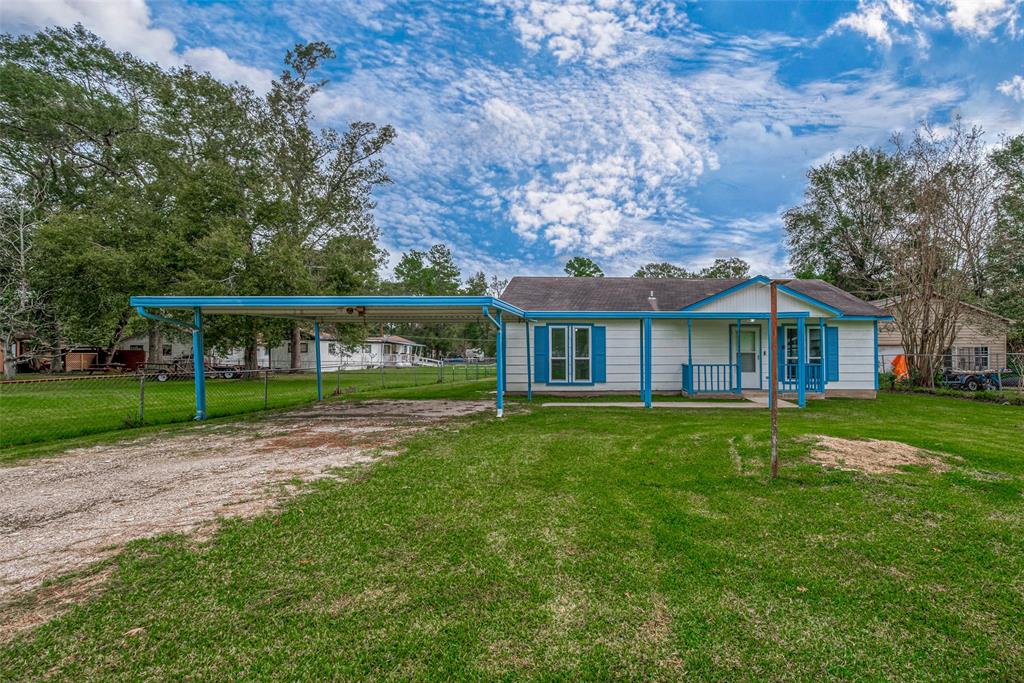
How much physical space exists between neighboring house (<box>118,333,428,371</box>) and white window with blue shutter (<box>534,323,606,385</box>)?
44.3 ft

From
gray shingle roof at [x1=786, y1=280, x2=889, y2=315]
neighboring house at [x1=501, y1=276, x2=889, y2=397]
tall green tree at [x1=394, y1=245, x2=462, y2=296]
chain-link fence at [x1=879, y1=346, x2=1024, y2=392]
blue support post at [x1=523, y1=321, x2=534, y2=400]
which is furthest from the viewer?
tall green tree at [x1=394, y1=245, x2=462, y2=296]

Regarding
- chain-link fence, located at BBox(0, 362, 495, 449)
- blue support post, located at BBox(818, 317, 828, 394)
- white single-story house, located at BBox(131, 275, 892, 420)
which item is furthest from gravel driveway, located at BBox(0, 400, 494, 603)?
blue support post, located at BBox(818, 317, 828, 394)

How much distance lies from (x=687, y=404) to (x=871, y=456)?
5.79 metres

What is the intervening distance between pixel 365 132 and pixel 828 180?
27.9 meters

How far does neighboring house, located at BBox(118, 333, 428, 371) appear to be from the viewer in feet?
96.8

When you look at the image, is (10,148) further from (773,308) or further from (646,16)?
(773,308)

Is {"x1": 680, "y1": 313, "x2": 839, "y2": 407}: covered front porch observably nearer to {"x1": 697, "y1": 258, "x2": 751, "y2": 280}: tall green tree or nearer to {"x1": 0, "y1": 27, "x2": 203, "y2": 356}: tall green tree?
{"x1": 0, "y1": 27, "x2": 203, "y2": 356}: tall green tree

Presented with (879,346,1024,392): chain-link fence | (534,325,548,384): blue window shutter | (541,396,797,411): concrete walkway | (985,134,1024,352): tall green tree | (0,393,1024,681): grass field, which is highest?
(985,134,1024,352): tall green tree

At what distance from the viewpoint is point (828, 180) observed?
2873 cm

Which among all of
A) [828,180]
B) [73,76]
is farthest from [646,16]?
[73,76]

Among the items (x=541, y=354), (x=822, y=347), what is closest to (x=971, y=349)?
(x=822, y=347)

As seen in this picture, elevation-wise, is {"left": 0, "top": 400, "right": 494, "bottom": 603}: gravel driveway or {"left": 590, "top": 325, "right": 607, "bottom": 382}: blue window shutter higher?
{"left": 590, "top": 325, "right": 607, "bottom": 382}: blue window shutter

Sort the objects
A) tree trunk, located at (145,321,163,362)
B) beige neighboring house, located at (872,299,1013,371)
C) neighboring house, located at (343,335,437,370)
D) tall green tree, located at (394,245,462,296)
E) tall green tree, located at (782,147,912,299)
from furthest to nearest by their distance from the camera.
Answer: tall green tree, located at (394,245,462,296) → neighboring house, located at (343,335,437,370) → tall green tree, located at (782,147,912,299) → tree trunk, located at (145,321,163,362) → beige neighboring house, located at (872,299,1013,371)

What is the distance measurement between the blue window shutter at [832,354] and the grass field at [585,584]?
8803 millimetres
